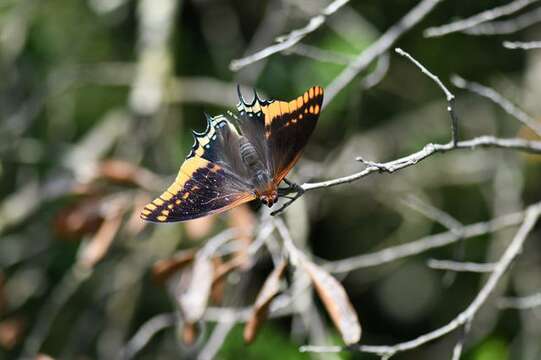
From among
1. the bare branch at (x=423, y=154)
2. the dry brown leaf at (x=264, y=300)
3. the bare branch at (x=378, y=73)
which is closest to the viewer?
the bare branch at (x=423, y=154)

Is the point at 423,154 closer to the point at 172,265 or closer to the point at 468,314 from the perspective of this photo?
the point at 468,314

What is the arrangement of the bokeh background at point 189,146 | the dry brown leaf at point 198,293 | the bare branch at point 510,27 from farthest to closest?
the bokeh background at point 189,146 < the bare branch at point 510,27 < the dry brown leaf at point 198,293

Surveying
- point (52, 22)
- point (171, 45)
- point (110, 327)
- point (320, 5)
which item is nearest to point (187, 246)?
point (110, 327)

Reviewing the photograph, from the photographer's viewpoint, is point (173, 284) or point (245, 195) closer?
point (245, 195)

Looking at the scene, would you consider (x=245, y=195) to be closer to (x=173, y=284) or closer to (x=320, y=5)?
(x=173, y=284)

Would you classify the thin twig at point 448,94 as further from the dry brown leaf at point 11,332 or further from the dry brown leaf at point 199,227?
the dry brown leaf at point 11,332

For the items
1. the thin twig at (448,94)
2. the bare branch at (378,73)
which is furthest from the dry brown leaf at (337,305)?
the bare branch at (378,73)
